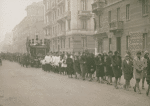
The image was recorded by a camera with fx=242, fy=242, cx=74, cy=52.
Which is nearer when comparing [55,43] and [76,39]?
[76,39]

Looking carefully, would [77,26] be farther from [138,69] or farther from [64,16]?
[138,69]

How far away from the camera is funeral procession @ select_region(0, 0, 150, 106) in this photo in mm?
9750

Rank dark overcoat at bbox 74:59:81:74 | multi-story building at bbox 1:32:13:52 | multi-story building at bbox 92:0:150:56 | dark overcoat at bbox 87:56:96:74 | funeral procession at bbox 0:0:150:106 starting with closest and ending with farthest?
funeral procession at bbox 0:0:150:106 < dark overcoat at bbox 87:56:96:74 < dark overcoat at bbox 74:59:81:74 < multi-story building at bbox 92:0:150:56 < multi-story building at bbox 1:32:13:52

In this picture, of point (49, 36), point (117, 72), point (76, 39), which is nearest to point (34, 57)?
point (76, 39)

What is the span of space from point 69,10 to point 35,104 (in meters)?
37.3

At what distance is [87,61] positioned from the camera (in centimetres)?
1587

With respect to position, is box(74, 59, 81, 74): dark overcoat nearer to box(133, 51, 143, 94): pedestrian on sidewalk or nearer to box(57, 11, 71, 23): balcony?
box(133, 51, 143, 94): pedestrian on sidewalk

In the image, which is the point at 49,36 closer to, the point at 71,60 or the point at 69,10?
the point at 69,10

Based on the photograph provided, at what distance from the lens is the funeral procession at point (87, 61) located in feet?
32.0

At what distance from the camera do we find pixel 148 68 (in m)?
9.74

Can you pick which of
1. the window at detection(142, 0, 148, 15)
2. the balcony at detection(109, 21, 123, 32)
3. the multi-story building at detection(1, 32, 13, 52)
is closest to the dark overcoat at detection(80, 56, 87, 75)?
the window at detection(142, 0, 148, 15)

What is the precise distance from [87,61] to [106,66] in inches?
88.2

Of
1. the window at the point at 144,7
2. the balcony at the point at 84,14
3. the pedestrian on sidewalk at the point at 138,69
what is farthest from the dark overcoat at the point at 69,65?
the balcony at the point at 84,14

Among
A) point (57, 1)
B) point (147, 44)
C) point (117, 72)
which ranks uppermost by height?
point (57, 1)
